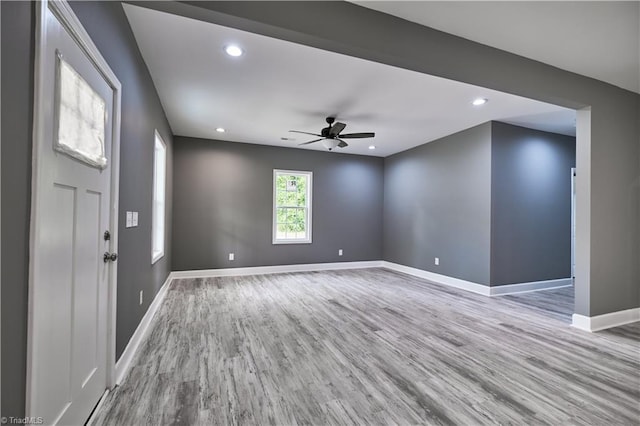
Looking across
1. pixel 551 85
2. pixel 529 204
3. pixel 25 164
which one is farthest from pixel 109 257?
pixel 529 204

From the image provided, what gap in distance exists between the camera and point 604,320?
317 cm

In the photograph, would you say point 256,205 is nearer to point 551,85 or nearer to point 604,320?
point 551,85

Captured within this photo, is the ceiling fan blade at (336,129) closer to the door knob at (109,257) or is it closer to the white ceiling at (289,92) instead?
the white ceiling at (289,92)

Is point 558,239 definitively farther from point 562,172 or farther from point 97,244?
point 97,244

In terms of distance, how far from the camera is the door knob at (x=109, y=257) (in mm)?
1767

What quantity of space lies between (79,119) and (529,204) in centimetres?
574

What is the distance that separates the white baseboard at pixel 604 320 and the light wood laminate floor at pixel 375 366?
0.10 meters

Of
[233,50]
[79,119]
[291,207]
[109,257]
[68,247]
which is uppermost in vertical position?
[233,50]

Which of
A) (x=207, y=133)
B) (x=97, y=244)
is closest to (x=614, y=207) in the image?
(x=97, y=244)

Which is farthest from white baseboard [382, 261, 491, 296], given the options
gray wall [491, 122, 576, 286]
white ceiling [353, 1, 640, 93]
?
white ceiling [353, 1, 640, 93]

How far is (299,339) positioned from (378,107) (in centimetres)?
306

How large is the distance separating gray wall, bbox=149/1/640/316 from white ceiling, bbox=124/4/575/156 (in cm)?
63

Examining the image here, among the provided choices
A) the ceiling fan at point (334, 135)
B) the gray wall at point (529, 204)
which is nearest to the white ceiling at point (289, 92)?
the ceiling fan at point (334, 135)

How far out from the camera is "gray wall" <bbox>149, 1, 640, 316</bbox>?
1780 millimetres
